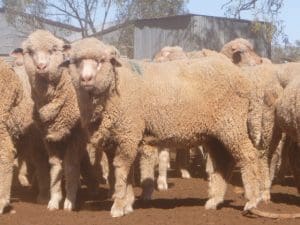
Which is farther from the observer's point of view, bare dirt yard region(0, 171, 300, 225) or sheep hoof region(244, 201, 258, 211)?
sheep hoof region(244, 201, 258, 211)

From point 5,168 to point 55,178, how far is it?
2.69ft

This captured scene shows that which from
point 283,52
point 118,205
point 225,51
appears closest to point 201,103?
point 118,205

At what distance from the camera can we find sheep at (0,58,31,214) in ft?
26.2

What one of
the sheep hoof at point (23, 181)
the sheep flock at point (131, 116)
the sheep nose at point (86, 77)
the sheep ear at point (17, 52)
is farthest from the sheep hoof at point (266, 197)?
the sheep hoof at point (23, 181)

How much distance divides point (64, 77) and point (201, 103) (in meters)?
1.93

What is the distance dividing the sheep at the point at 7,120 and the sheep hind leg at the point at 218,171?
2545mm

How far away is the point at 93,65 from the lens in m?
7.53

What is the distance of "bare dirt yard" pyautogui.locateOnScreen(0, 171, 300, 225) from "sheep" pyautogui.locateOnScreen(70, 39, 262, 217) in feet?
0.90

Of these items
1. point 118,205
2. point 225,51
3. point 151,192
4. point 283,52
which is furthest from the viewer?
point 283,52

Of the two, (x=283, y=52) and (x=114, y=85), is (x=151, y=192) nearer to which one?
(x=114, y=85)

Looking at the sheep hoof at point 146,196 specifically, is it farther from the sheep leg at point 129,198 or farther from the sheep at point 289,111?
the sheep at point 289,111

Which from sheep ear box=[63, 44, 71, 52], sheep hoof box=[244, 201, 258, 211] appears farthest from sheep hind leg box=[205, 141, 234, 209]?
sheep ear box=[63, 44, 71, 52]

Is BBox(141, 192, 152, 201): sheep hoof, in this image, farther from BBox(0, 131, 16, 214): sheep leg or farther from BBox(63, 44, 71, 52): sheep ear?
BBox(63, 44, 71, 52): sheep ear

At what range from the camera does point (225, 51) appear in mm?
12172
